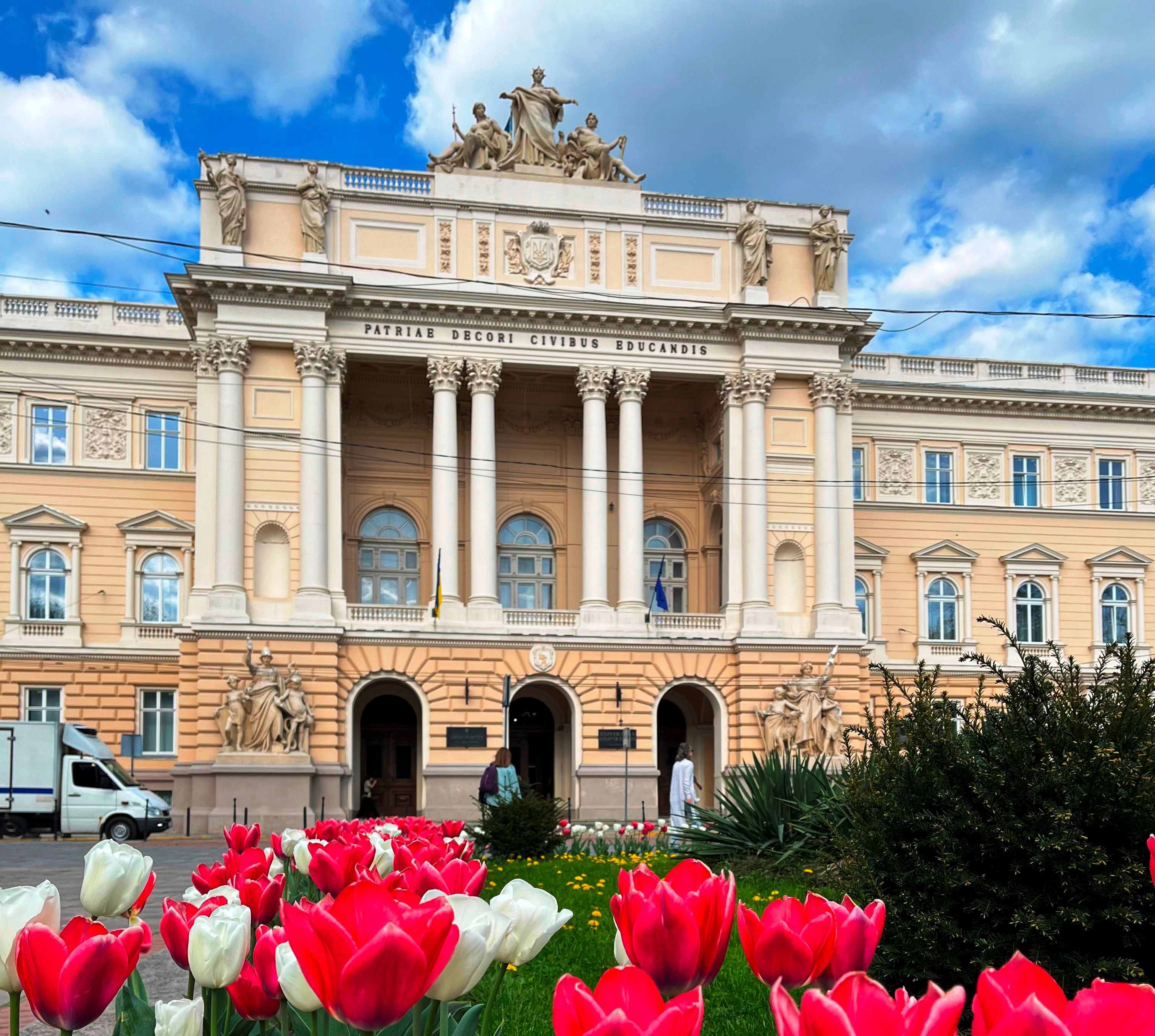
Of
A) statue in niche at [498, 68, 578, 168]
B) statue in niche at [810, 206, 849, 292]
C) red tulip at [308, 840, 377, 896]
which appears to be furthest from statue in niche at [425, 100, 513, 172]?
red tulip at [308, 840, 377, 896]

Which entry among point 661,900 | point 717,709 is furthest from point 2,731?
point 661,900

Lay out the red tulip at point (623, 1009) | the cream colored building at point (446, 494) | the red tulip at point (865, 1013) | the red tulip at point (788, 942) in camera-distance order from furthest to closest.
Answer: the cream colored building at point (446, 494), the red tulip at point (788, 942), the red tulip at point (623, 1009), the red tulip at point (865, 1013)

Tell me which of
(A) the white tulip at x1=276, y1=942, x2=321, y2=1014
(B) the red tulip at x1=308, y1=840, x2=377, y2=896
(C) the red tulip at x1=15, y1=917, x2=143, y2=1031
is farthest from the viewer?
(B) the red tulip at x1=308, y1=840, x2=377, y2=896

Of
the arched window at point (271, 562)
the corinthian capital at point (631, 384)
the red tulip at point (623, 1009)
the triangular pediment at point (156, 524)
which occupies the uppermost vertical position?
the corinthian capital at point (631, 384)

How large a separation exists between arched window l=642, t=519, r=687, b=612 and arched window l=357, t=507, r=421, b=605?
7.55 metres

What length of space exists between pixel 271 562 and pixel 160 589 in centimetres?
652

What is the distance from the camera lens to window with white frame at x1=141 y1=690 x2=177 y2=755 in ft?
131

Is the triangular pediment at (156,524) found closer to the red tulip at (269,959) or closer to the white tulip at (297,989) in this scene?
the red tulip at (269,959)

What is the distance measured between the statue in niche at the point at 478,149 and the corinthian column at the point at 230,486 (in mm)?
8197

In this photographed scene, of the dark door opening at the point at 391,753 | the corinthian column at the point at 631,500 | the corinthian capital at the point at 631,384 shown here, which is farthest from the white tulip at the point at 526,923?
the dark door opening at the point at 391,753

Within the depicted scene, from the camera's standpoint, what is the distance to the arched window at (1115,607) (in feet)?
154

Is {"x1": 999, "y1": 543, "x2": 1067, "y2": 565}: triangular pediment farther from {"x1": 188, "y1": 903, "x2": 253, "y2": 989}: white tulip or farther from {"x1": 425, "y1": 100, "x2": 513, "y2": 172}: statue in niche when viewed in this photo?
{"x1": 188, "y1": 903, "x2": 253, "y2": 989}: white tulip

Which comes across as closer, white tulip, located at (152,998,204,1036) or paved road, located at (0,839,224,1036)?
white tulip, located at (152,998,204,1036)

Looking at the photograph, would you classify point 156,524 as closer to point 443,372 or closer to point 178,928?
point 443,372
